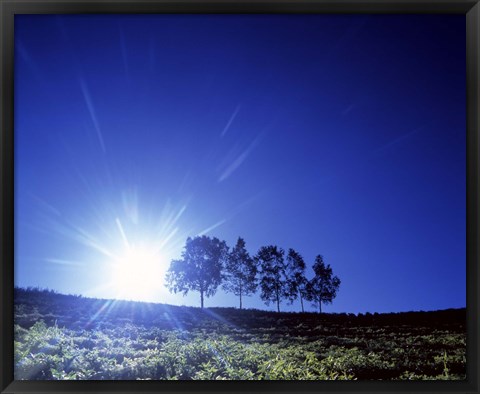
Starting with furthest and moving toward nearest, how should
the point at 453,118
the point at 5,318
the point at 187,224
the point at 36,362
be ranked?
1. the point at 187,224
2. the point at 453,118
3. the point at 36,362
4. the point at 5,318

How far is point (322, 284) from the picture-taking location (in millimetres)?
3688

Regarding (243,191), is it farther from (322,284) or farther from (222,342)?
(222,342)

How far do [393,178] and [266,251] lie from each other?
112 cm

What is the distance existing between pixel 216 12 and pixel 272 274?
2.00 meters

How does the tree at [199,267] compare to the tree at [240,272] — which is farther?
Result: the tree at [240,272]

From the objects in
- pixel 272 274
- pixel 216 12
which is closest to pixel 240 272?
pixel 272 274

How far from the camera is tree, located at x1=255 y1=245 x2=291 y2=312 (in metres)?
3.73

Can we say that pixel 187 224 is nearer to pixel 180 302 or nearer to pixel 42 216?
pixel 180 302

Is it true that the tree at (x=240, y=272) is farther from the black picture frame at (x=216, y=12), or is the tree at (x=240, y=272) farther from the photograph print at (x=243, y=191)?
the black picture frame at (x=216, y=12)

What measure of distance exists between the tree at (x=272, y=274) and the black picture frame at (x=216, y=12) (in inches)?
47.0

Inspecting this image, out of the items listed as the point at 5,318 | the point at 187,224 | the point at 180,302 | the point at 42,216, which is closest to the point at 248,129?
the point at 187,224

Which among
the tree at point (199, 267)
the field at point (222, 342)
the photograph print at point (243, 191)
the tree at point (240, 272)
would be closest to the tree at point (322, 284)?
the photograph print at point (243, 191)

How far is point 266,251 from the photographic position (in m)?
3.74

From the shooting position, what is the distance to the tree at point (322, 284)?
368 centimetres
